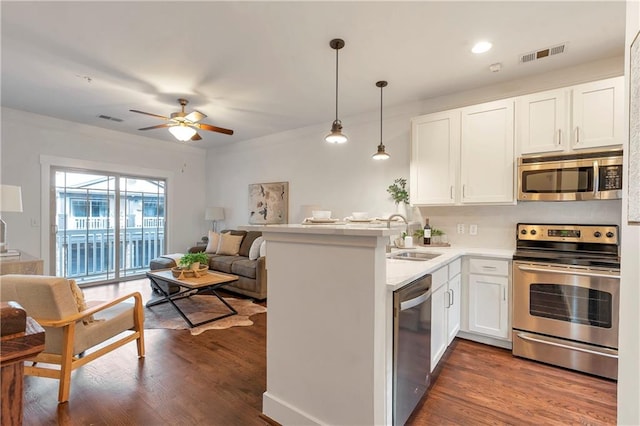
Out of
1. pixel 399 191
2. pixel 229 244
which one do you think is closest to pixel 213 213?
pixel 229 244

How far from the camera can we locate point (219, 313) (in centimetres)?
379

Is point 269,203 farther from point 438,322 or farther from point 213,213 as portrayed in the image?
point 438,322

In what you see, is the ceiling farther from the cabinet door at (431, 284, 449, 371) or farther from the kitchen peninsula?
the cabinet door at (431, 284, 449, 371)

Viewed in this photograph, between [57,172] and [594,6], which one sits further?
[57,172]

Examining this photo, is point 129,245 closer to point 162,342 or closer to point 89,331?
point 162,342

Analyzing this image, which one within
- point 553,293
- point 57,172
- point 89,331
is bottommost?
point 89,331

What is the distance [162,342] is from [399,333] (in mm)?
2473

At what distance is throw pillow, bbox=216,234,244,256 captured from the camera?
535cm

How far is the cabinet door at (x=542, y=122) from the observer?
2.74 m

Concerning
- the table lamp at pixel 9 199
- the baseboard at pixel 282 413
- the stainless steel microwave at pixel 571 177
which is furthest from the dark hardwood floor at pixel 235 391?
the table lamp at pixel 9 199

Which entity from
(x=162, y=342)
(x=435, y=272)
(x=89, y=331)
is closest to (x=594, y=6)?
(x=435, y=272)

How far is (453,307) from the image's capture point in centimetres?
281

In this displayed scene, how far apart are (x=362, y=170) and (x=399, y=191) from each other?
759 mm

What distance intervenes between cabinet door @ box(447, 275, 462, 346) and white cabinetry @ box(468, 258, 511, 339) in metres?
0.14
